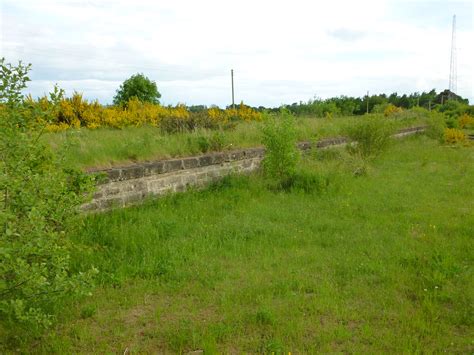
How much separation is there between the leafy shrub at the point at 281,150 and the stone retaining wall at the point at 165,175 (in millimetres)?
663

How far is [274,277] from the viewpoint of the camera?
14.6ft

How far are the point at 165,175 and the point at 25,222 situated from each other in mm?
4539

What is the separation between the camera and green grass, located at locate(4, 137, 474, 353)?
3398mm

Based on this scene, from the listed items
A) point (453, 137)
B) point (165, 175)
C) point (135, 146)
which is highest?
point (135, 146)

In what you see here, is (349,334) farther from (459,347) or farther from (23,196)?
(23,196)

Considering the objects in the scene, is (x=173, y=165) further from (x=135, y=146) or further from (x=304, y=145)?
(x=304, y=145)

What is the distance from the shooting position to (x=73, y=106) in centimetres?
1378

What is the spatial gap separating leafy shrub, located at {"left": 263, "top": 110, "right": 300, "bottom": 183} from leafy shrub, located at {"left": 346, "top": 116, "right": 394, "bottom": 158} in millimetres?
4502

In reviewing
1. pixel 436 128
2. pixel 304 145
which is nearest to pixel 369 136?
pixel 304 145

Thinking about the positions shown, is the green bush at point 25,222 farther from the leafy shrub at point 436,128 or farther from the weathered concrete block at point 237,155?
the leafy shrub at point 436,128

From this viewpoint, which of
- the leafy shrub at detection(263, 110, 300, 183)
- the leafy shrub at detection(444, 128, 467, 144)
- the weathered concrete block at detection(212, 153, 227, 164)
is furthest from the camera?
the leafy shrub at detection(444, 128, 467, 144)

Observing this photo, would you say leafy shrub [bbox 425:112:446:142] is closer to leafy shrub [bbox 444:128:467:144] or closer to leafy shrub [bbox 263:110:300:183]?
leafy shrub [bbox 444:128:467:144]

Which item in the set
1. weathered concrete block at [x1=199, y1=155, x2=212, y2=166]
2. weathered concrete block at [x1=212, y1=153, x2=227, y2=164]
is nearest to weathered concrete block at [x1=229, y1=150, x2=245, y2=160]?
weathered concrete block at [x1=212, y1=153, x2=227, y2=164]

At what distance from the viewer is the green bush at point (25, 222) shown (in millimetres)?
2578
